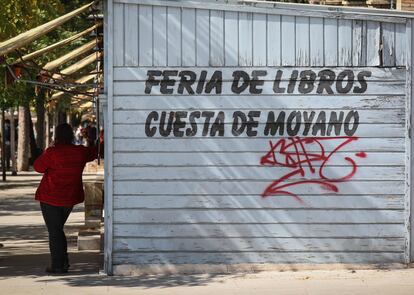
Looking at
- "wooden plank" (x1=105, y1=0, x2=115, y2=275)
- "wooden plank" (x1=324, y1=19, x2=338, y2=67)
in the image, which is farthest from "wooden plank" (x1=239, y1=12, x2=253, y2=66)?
"wooden plank" (x1=105, y1=0, x2=115, y2=275)

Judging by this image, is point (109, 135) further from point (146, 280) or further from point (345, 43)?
point (345, 43)

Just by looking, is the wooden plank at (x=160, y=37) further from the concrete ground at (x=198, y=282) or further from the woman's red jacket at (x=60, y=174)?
the concrete ground at (x=198, y=282)

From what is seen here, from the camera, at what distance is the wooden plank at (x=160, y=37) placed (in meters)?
11.7

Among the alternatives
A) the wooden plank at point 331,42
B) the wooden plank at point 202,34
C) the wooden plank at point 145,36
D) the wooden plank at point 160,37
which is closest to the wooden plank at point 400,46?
the wooden plank at point 331,42

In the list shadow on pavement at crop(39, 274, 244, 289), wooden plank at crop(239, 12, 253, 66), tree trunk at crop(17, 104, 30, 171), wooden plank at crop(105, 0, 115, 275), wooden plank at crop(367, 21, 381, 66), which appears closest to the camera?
shadow on pavement at crop(39, 274, 244, 289)

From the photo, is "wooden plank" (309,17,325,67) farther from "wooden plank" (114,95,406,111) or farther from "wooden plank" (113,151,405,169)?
"wooden plank" (113,151,405,169)

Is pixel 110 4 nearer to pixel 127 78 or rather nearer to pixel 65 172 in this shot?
pixel 127 78

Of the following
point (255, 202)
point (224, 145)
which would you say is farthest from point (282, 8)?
point (255, 202)

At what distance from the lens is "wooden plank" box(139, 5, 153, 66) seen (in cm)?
1166

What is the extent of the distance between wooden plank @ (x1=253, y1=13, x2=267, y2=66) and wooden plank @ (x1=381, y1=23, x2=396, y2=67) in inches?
54.1

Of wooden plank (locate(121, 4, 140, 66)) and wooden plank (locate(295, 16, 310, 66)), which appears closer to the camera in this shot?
wooden plank (locate(121, 4, 140, 66))

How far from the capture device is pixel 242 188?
38.5 ft

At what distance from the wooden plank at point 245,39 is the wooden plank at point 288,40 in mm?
360

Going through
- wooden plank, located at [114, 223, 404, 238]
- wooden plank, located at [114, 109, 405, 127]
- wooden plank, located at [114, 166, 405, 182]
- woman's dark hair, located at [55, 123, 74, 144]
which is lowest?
wooden plank, located at [114, 223, 404, 238]
